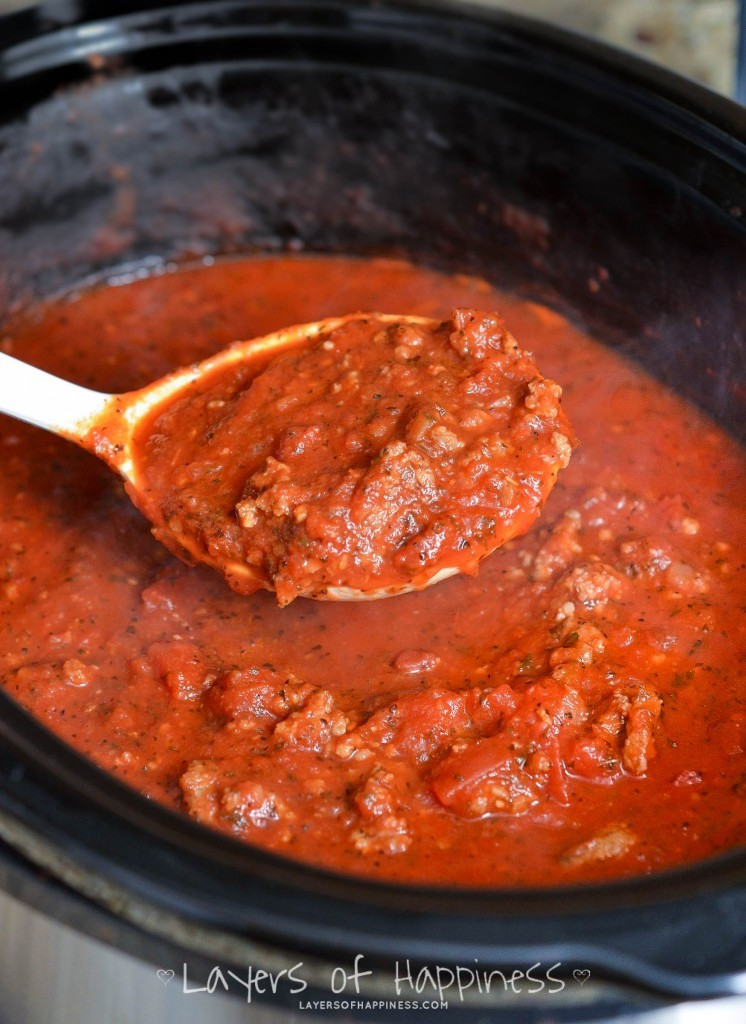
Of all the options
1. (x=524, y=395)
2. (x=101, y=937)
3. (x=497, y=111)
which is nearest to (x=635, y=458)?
(x=524, y=395)

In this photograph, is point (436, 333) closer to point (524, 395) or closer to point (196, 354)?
point (524, 395)

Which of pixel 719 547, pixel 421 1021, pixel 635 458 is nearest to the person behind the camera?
pixel 421 1021

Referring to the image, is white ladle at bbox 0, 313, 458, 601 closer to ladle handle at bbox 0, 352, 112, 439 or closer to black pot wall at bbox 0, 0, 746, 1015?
ladle handle at bbox 0, 352, 112, 439

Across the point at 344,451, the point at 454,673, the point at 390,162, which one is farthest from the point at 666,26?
the point at 454,673

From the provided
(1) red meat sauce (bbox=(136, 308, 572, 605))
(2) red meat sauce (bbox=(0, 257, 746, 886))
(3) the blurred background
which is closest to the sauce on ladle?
(1) red meat sauce (bbox=(136, 308, 572, 605))

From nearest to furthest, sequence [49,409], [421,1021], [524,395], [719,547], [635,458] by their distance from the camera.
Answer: [421,1021]
[524,395]
[49,409]
[719,547]
[635,458]

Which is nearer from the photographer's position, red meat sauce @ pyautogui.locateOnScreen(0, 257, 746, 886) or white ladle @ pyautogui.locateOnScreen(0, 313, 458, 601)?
red meat sauce @ pyautogui.locateOnScreen(0, 257, 746, 886)
